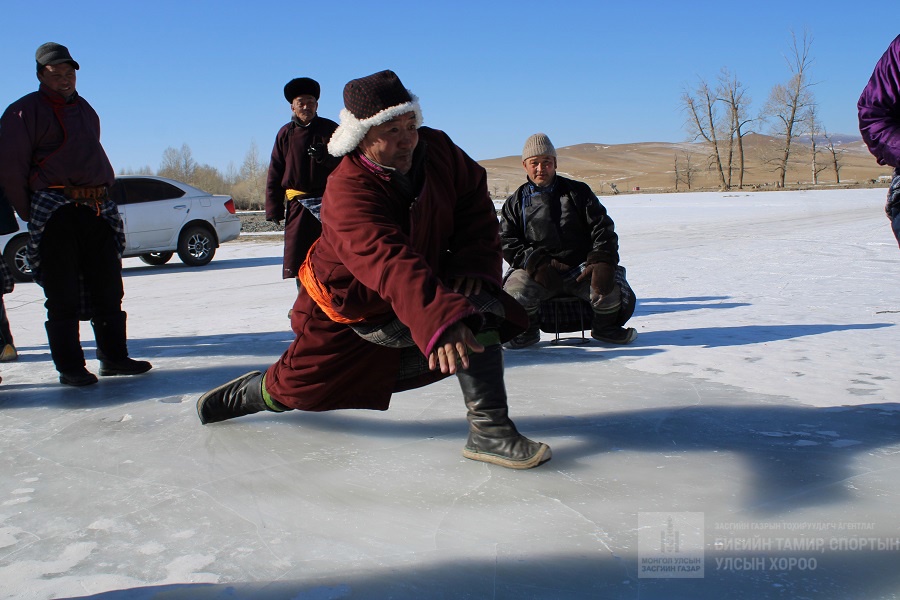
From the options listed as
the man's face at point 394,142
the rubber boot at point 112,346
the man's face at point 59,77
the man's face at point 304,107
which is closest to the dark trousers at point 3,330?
the rubber boot at point 112,346

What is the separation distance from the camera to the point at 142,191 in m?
12.0

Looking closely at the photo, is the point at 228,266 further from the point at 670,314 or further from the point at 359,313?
the point at 359,313

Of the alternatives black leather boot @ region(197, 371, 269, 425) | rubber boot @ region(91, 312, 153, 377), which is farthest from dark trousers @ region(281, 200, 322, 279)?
black leather boot @ region(197, 371, 269, 425)

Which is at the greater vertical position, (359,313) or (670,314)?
(359,313)

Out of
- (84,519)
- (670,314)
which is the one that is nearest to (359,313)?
(84,519)

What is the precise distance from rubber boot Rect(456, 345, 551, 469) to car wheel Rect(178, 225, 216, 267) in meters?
9.88

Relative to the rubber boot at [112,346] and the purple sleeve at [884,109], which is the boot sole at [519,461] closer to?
the purple sleeve at [884,109]

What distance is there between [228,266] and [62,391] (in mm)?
7602

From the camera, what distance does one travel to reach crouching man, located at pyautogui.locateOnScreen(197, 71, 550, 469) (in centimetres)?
269

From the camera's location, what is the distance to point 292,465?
3057 millimetres

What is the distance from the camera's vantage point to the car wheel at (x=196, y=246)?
12.0 m

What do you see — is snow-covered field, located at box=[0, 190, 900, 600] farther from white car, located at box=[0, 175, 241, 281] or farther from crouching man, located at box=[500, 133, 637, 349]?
white car, located at box=[0, 175, 241, 281]

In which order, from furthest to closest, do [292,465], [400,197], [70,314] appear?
[70,314], [292,465], [400,197]

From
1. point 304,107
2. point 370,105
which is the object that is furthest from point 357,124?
point 304,107
